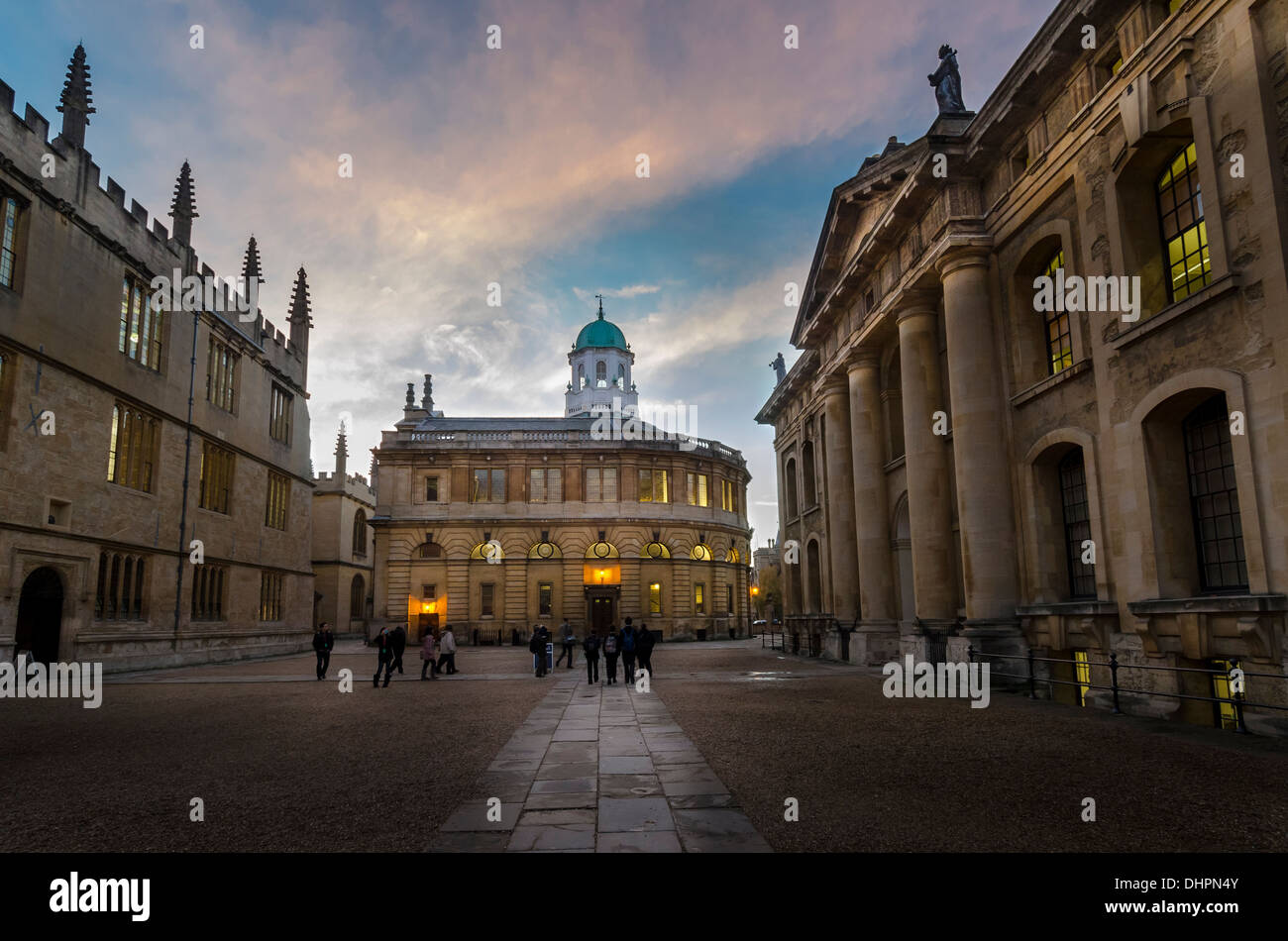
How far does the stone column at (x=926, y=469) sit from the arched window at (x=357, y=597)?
5001cm

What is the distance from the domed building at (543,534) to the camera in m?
50.3

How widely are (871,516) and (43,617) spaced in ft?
80.7

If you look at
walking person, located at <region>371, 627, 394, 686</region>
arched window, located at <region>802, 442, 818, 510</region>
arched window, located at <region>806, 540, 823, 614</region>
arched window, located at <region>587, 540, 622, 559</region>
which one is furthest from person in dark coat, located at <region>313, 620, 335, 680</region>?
arched window, located at <region>587, 540, 622, 559</region>

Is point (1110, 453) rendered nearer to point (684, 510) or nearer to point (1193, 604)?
point (1193, 604)

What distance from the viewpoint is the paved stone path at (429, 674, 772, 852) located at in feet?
19.5

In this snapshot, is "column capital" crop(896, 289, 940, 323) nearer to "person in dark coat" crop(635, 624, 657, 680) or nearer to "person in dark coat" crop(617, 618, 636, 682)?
"person in dark coat" crop(635, 624, 657, 680)

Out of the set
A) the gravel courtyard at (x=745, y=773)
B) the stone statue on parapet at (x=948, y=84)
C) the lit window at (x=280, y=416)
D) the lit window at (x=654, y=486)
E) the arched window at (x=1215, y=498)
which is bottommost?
the gravel courtyard at (x=745, y=773)

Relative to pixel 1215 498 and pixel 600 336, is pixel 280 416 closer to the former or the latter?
pixel 1215 498

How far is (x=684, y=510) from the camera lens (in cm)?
5472

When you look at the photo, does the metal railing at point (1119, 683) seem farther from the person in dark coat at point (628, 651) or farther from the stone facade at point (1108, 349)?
the person in dark coat at point (628, 651)

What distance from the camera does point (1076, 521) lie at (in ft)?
53.7

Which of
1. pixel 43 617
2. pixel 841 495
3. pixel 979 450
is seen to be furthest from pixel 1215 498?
pixel 43 617

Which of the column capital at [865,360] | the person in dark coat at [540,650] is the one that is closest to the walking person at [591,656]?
the person in dark coat at [540,650]
